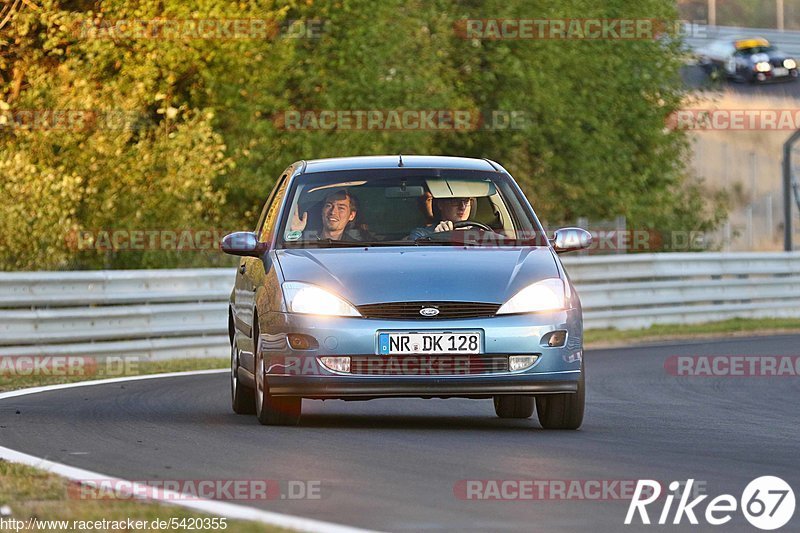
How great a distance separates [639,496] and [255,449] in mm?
2561

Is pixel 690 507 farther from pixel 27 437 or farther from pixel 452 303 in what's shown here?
pixel 27 437

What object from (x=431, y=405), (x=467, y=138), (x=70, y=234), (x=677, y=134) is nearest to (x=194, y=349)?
(x=70, y=234)

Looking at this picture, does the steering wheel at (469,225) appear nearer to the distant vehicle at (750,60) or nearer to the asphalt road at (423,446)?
the asphalt road at (423,446)

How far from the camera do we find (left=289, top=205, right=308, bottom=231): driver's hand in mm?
11430

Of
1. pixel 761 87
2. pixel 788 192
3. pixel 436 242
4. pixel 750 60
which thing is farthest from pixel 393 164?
pixel 761 87

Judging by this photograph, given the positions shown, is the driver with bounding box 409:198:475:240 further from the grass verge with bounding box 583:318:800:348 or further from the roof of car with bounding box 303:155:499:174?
the grass verge with bounding box 583:318:800:348

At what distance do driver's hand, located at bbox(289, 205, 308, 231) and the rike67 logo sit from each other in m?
3.98

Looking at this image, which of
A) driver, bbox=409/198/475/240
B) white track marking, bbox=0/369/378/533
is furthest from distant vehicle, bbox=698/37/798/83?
white track marking, bbox=0/369/378/533

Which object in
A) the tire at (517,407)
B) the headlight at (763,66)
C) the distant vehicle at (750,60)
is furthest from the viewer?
the headlight at (763,66)

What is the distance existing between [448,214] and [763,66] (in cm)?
6772

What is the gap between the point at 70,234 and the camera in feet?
71.9

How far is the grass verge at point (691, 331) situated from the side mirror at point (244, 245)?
11.1 meters

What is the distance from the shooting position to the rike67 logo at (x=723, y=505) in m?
6.91

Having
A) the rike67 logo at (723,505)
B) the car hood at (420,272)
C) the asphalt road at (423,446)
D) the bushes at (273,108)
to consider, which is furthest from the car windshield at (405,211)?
the bushes at (273,108)
